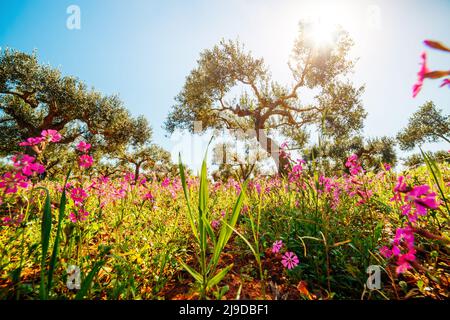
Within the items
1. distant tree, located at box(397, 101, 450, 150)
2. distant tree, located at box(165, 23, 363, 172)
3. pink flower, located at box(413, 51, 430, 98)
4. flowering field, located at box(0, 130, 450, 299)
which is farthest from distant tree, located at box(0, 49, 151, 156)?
distant tree, located at box(397, 101, 450, 150)

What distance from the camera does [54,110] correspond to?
2212cm

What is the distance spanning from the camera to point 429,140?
107ft

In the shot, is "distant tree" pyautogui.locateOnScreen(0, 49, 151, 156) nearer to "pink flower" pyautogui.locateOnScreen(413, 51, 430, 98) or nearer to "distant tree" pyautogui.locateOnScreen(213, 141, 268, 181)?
"distant tree" pyautogui.locateOnScreen(213, 141, 268, 181)

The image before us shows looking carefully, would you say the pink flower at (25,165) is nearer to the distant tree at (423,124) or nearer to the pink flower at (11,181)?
the pink flower at (11,181)

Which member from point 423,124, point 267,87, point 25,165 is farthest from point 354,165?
point 423,124

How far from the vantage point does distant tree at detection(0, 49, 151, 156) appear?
20359 millimetres

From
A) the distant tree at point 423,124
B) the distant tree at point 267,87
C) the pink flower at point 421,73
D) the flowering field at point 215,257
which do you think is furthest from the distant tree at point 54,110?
the distant tree at point 423,124

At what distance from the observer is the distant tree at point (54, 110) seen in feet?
66.8

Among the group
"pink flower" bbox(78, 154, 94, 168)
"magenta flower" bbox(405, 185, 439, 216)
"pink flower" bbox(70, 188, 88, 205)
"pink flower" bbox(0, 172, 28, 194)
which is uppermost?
"pink flower" bbox(78, 154, 94, 168)

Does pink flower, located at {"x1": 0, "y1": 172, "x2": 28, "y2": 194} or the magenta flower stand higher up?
pink flower, located at {"x1": 0, "y1": 172, "x2": 28, "y2": 194}

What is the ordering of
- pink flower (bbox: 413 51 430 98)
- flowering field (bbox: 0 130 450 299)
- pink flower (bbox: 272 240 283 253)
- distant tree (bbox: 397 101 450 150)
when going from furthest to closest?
distant tree (bbox: 397 101 450 150)
pink flower (bbox: 272 240 283 253)
flowering field (bbox: 0 130 450 299)
pink flower (bbox: 413 51 430 98)

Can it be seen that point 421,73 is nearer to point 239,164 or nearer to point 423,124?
point 239,164

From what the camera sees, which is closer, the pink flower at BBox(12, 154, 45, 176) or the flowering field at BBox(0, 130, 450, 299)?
the flowering field at BBox(0, 130, 450, 299)
